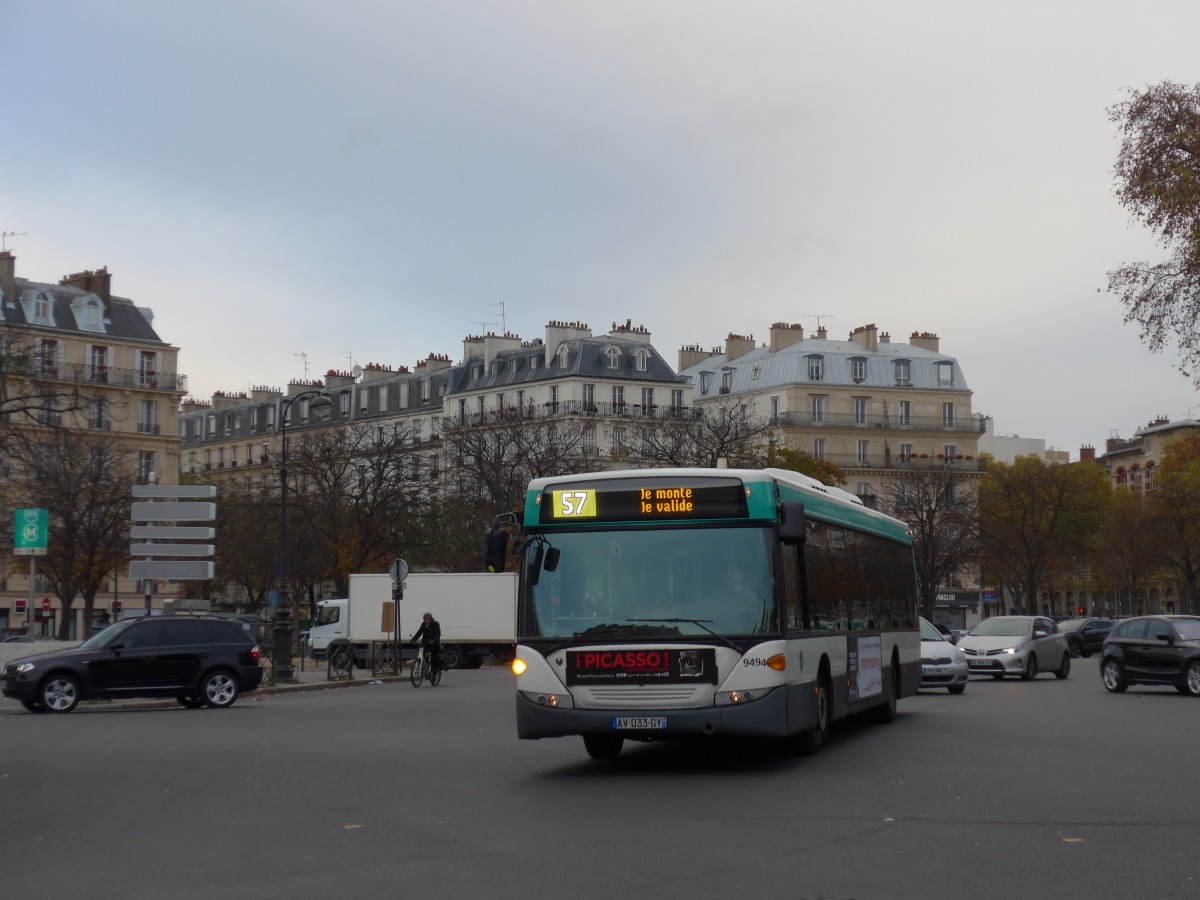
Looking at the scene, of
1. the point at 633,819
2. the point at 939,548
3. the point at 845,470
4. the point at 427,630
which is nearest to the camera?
the point at 633,819

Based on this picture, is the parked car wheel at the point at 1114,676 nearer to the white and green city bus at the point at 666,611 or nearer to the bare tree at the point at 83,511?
the white and green city bus at the point at 666,611

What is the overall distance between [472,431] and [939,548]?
25723 mm

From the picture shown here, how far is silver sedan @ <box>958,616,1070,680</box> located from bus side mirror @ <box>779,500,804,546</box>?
23.3 m

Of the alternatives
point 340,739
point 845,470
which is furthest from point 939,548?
point 340,739

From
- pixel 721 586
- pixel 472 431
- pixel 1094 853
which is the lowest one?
pixel 1094 853

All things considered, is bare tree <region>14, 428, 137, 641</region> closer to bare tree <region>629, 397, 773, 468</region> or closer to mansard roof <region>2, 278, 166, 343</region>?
bare tree <region>629, 397, 773, 468</region>

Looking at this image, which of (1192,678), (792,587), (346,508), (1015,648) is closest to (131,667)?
(792,587)

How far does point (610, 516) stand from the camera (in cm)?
1581

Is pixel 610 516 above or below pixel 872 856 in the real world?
above

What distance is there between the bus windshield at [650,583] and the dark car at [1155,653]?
17.4 metres

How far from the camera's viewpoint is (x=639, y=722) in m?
14.9

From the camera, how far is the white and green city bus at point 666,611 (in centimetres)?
1493

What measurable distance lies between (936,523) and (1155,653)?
180 ft

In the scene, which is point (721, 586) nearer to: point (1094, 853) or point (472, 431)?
point (1094, 853)
